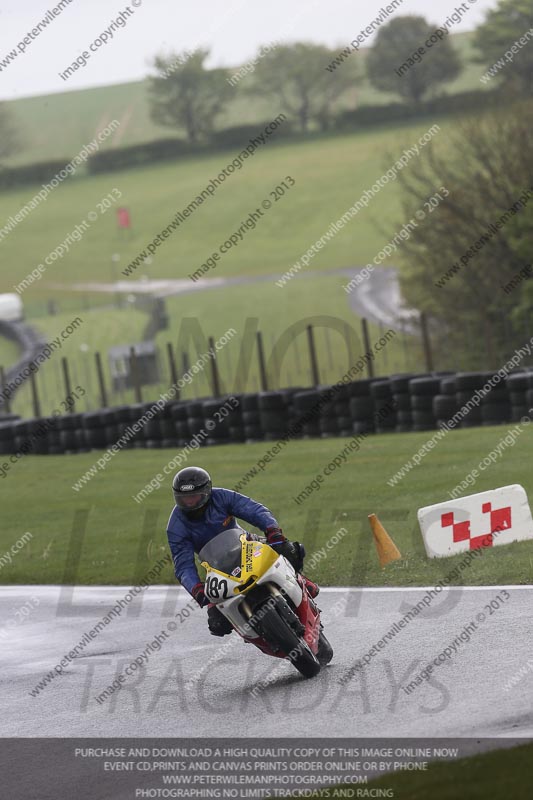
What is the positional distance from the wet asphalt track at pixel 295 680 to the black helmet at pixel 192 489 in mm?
1283

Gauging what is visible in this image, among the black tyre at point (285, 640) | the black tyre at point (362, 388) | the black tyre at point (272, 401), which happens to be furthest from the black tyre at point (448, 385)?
the black tyre at point (285, 640)

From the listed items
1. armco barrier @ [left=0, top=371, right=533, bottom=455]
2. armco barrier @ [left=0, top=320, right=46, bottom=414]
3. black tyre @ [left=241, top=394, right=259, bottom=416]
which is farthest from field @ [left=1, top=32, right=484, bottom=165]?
black tyre @ [left=241, top=394, right=259, bottom=416]

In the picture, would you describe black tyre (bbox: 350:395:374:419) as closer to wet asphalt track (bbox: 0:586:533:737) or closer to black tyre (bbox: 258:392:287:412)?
black tyre (bbox: 258:392:287:412)

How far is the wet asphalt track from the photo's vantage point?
303 inches

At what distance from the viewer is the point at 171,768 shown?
24.1 feet

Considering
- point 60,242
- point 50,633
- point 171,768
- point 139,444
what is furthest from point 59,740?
point 60,242

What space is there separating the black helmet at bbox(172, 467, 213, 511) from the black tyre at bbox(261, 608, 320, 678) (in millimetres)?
978

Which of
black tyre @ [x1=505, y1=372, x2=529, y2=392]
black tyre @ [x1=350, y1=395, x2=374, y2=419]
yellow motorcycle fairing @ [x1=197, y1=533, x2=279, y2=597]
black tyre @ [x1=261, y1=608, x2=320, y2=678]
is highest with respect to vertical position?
yellow motorcycle fairing @ [x1=197, y1=533, x2=279, y2=597]

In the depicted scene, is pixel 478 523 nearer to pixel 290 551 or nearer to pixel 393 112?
pixel 290 551

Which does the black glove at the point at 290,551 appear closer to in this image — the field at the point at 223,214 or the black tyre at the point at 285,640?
the black tyre at the point at 285,640

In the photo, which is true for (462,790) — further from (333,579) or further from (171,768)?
(333,579)

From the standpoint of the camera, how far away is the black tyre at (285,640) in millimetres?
8742

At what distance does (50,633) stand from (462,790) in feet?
23.1

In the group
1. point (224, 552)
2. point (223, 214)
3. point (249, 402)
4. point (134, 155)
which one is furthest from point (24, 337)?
point (224, 552)
